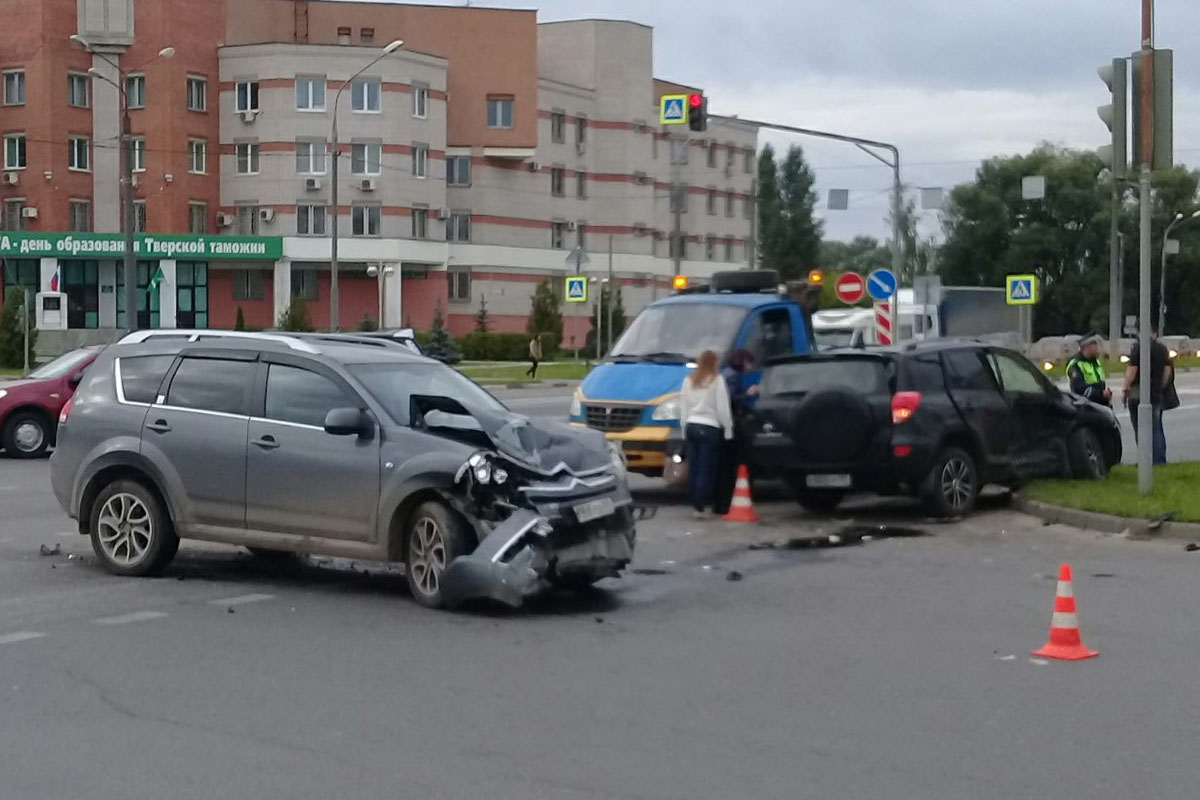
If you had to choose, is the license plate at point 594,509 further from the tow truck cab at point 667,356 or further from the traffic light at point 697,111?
the traffic light at point 697,111

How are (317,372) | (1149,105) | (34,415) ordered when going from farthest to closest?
(34,415), (1149,105), (317,372)

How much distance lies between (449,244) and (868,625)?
225ft

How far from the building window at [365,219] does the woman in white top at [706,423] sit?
189ft

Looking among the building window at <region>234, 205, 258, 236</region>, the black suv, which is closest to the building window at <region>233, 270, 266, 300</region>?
the building window at <region>234, 205, 258, 236</region>

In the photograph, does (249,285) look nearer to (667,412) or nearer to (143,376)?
(667,412)

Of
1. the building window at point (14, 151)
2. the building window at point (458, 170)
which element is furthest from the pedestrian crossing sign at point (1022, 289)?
the building window at point (14, 151)

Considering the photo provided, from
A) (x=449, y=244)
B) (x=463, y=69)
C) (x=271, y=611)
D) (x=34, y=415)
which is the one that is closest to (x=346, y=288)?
(x=449, y=244)

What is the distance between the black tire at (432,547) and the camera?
10672 millimetres

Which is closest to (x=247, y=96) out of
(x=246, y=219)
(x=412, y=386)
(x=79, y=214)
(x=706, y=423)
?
(x=246, y=219)

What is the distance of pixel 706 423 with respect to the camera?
16.1 m

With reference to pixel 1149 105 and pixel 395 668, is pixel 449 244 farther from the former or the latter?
pixel 395 668

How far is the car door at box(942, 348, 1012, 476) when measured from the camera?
53.4ft

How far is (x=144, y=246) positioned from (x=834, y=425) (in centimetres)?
5668

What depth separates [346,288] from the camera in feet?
242
